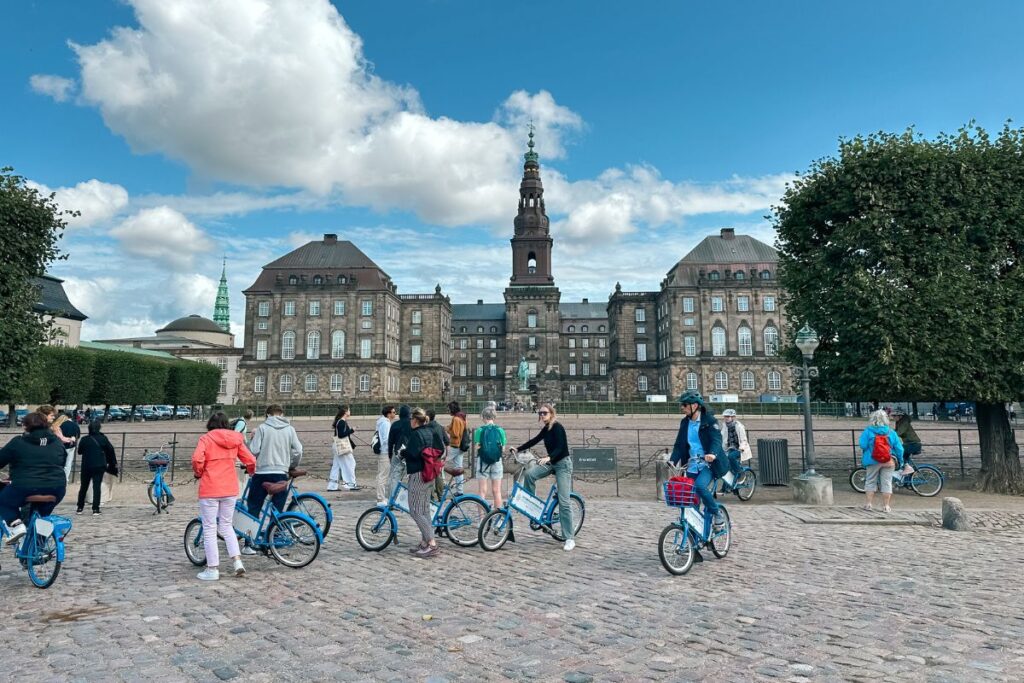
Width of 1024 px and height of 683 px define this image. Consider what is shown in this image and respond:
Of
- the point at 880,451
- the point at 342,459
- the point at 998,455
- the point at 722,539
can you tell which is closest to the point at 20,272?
the point at 342,459

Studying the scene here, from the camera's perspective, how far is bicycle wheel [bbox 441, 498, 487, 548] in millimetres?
8844

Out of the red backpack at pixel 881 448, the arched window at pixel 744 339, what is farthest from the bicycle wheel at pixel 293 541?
the arched window at pixel 744 339

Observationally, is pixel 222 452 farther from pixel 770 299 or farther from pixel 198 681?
pixel 770 299

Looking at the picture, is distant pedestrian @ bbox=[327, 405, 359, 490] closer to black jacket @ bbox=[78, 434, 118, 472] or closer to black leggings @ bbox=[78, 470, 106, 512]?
black jacket @ bbox=[78, 434, 118, 472]

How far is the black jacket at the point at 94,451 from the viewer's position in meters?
11.1

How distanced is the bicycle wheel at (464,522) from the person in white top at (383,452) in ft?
10.4

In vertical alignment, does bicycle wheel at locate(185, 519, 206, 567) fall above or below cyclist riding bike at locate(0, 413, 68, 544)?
below

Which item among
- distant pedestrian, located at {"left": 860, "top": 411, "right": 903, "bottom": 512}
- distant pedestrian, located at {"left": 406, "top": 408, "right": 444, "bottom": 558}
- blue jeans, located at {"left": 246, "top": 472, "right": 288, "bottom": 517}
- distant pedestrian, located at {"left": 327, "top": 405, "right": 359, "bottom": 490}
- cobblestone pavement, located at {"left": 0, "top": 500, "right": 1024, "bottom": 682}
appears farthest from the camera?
distant pedestrian, located at {"left": 327, "top": 405, "right": 359, "bottom": 490}

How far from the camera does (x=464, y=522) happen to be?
29.1ft

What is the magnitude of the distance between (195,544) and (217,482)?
1.30 metres

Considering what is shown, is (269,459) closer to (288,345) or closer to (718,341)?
(718,341)

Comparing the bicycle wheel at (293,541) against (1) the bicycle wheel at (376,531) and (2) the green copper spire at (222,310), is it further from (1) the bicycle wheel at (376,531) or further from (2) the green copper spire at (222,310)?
(2) the green copper spire at (222,310)

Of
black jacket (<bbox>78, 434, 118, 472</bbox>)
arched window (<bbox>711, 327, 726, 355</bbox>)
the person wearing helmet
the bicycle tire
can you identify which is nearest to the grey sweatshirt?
the bicycle tire

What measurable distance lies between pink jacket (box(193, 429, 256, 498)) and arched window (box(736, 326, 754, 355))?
8169cm
